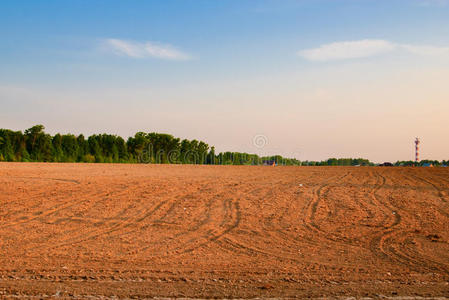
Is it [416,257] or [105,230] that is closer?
[416,257]

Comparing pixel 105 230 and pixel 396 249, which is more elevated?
pixel 396 249

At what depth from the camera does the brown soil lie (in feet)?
20.5

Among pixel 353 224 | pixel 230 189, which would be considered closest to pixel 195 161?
pixel 230 189

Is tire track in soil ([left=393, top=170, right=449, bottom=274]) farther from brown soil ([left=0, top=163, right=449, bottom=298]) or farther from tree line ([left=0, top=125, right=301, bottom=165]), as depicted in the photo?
tree line ([left=0, top=125, right=301, bottom=165])

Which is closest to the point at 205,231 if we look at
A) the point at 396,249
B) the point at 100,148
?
the point at 396,249

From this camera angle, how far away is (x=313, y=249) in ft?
29.0

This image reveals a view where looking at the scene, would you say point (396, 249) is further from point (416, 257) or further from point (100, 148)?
point (100, 148)

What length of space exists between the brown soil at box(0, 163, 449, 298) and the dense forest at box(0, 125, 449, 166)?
207ft

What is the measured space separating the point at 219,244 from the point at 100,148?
80.4 meters

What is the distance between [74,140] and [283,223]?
76.4 meters

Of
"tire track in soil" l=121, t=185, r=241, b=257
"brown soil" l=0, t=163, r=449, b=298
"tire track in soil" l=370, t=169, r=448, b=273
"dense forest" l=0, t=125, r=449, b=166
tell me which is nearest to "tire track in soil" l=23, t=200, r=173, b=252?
"brown soil" l=0, t=163, r=449, b=298

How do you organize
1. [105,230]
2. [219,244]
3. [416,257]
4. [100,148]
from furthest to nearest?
[100,148], [105,230], [219,244], [416,257]

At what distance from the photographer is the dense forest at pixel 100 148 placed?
76.4 meters

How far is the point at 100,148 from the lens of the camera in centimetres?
8562
